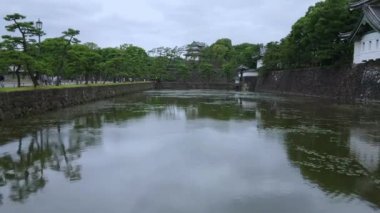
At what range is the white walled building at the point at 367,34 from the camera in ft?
94.2

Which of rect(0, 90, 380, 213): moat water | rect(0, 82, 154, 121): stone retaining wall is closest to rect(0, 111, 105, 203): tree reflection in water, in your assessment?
rect(0, 90, 380, 213): moat water

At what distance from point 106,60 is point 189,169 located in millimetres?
41203

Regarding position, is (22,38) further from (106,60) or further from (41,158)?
(106,60)

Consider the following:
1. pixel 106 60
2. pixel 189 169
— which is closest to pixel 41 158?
pixel 189 169

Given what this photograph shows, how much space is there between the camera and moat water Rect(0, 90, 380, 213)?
6465 millimetres

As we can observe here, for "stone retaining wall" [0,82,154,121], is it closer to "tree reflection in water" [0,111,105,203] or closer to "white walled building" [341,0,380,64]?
"tree reflection in water" [0,111,105,203]

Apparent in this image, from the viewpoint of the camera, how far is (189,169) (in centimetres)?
863

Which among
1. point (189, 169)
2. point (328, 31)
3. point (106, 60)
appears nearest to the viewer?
point (189, 169)

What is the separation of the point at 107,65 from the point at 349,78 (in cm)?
2593

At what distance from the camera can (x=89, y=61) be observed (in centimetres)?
3688

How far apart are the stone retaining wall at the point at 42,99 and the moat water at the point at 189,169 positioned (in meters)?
1.42

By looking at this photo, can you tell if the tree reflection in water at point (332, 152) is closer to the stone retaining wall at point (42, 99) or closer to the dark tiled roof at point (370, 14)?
the stone retaining wall at point (42, 99)

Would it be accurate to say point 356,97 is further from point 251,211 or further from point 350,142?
point 251,211

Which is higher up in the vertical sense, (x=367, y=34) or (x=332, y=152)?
(x=367, y=34)
